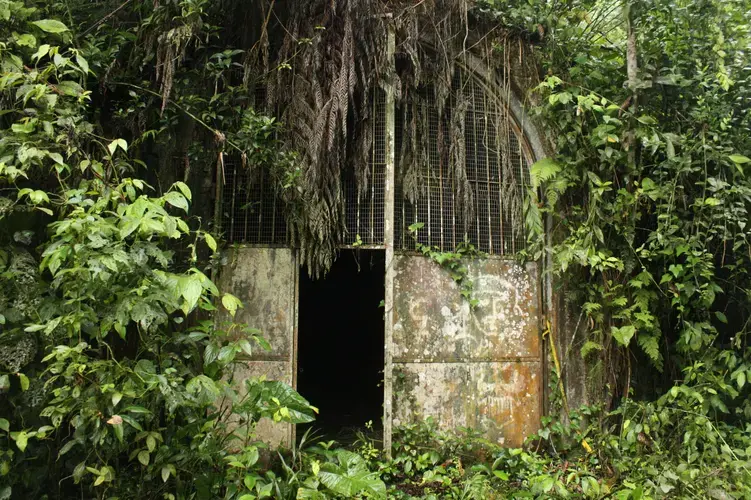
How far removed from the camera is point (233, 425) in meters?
4.09

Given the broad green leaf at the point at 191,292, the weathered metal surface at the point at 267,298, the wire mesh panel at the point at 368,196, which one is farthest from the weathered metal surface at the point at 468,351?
the broad green leaf at the point at 191,292

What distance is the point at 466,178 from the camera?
4.69m

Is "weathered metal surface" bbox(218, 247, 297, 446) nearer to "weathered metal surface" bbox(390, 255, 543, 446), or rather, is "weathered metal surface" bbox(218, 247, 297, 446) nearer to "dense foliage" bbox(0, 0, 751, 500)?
"dense foliage" bbox(0, 0, 751, 500)

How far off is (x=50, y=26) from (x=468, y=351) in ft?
12.4

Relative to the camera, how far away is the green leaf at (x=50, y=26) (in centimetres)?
331

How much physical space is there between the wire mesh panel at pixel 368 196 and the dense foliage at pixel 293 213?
0.36 meters

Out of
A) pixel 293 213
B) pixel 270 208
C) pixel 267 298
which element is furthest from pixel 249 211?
pixel 267 298

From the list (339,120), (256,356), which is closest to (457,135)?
(339,120)

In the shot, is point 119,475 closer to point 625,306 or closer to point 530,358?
point 530,358

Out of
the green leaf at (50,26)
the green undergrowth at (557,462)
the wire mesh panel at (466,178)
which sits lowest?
the green undergrowth at (557,462)

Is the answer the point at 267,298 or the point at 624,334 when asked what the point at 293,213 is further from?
the point at 624,334

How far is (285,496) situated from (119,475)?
3.25ft

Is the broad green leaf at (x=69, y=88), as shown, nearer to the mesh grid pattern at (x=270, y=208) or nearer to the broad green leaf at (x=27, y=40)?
the broad green leaf at (x=27, y=40)

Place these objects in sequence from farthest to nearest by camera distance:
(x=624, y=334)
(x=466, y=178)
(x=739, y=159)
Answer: (x=466, y=178) < (x=624, y=334) < (x=739, y=159)
